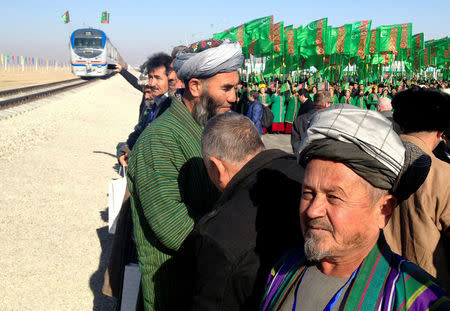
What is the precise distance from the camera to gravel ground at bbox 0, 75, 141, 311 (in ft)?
14.2

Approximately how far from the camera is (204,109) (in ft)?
8.11

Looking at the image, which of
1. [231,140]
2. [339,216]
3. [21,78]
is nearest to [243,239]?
[339,216]

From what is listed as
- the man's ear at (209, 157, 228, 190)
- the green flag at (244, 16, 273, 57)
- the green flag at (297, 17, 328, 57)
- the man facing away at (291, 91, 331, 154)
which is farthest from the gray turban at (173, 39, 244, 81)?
the green flag at (297, 17, 328, 57)

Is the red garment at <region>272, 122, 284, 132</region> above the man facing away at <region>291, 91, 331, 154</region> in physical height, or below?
below

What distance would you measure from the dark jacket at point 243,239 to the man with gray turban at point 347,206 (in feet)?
0.46

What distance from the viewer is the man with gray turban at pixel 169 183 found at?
6.90 feet

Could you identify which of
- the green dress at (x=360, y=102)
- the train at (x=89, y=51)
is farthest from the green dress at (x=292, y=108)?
the train at (x=89, y=51)

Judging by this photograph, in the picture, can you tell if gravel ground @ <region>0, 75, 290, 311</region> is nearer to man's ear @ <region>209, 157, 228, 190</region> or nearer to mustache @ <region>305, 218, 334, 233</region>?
man's ear @ <region>209, 157, 228, 190</region>

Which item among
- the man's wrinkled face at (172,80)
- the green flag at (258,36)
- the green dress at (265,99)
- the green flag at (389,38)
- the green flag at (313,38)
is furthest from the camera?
the green flag at (389,38)

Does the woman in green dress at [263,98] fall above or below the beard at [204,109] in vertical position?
below

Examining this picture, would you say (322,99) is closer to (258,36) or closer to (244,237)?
(244,237)

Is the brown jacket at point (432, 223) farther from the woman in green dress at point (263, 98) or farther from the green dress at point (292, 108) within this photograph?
the woman in green dress at point (263, 98)

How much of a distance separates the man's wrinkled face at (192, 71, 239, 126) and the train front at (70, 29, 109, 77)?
27465 millimetres

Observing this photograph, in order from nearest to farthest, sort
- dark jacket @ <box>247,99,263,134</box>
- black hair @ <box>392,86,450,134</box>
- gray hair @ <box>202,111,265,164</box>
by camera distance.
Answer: gray hair @ <box>202,111,265,164</box>, black hair @ <box>392,86,450,134</box>, dark jacket @ <box>247,99,263,134</box>
